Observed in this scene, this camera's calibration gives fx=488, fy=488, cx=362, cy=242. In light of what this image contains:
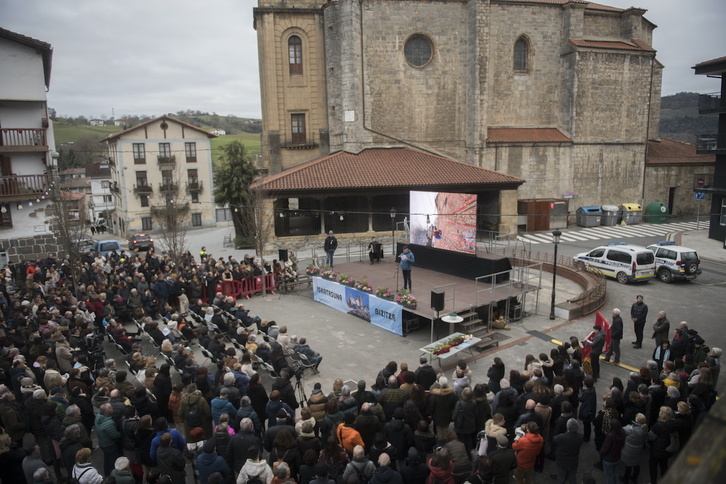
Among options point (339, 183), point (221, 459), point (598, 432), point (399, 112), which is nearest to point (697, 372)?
point (598, 432)

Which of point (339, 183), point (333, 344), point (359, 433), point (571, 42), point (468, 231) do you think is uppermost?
point (571, 42)

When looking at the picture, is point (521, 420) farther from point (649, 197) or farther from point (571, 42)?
point (649, 197)

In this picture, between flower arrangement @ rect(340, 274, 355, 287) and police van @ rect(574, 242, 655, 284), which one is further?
police van @ rect(574, 242, 655, 284)

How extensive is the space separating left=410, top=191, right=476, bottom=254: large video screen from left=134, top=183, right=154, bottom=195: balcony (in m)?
34.4

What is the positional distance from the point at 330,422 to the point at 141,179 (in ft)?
147

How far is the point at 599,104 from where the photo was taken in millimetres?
34719

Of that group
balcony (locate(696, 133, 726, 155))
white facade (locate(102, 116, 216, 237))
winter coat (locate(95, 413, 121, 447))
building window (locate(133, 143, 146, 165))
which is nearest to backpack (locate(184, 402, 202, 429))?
winter coat (locate(95, 413, 121, 447))

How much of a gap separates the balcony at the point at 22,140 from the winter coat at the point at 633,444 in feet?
76.3

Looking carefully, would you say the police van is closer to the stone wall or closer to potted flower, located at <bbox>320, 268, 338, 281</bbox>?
potted flower, located at <bbox>320, 268, 338, 281</bbox>

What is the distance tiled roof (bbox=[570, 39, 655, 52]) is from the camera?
3381cm

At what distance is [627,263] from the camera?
19.4m

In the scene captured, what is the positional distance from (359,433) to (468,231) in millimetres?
11352

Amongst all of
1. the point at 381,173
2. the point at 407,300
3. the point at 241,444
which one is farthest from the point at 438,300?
the point at 381,173

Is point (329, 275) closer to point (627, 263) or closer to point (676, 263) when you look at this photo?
point (627, 263)
